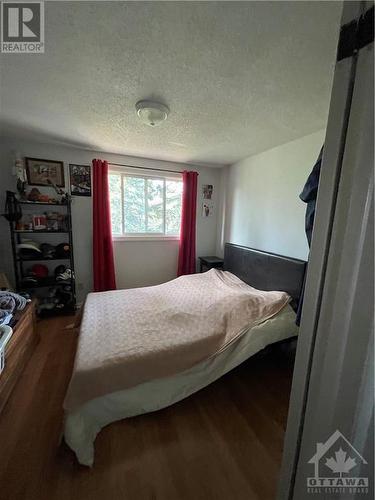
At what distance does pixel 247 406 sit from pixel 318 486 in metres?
1.26

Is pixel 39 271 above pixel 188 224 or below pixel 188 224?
below

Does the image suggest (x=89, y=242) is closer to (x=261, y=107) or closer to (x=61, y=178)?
(x=61, y=178)

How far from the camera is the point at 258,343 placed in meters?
1.78

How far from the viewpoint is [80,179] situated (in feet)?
9.84

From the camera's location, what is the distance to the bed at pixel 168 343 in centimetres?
129

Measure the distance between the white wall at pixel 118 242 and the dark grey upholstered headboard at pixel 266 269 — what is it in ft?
3.07

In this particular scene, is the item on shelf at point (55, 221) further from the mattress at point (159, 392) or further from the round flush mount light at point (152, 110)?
the mattress at point (159, 392)

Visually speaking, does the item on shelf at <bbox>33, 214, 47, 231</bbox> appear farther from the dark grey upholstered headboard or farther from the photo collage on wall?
the dark grey upholstered headboard

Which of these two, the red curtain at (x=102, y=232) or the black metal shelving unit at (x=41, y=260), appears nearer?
the black metal shelving unit at (x=41, y=260)

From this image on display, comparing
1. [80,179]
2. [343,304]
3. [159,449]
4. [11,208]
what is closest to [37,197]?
[11,208]

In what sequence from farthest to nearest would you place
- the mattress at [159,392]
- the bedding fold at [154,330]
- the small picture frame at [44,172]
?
1. the small picture frame at [44,172]
2. the bedding fold at [154,330]
3. the mattress at [159,392]

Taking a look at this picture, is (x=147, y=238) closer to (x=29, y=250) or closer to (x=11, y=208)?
(x=29, y=250)

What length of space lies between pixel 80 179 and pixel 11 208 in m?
0.91

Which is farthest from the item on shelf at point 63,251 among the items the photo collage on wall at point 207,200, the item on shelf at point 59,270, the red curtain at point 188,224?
the photo collage on wall at point 207,200
